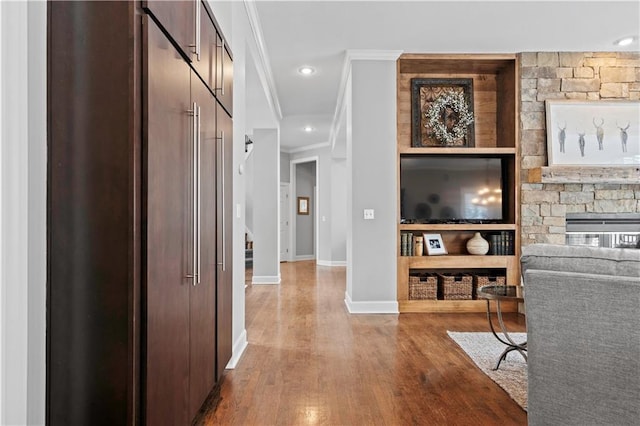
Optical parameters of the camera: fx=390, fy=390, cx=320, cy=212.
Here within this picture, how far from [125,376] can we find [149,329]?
0.48 feet

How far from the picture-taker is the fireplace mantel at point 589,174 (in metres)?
3.97

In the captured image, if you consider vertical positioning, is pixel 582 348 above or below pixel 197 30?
below

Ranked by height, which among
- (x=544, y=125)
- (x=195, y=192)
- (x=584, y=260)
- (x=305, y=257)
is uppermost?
(x=544, y=125)

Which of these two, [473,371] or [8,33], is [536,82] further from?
[8,33]

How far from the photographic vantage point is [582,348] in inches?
59.3

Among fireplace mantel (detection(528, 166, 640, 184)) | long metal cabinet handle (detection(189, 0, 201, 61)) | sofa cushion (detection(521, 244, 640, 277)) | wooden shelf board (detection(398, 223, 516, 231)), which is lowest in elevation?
sofa cushion (detection(521, 244, 640, 277))

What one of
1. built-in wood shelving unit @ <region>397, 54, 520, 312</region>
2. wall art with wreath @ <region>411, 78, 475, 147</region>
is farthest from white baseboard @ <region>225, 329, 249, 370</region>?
wall art with wreath @ <region>411, 78, 475, 147</region>

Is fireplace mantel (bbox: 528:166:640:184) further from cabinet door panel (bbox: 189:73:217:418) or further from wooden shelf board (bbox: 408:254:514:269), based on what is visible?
cabinet door panel (bbox: 189:73:217:418)

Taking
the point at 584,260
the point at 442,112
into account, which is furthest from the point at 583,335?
the point at 442,112

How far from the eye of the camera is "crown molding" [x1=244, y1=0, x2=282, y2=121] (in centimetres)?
324

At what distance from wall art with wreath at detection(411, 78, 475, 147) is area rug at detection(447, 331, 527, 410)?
2127mm

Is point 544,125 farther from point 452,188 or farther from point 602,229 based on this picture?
point 602,229

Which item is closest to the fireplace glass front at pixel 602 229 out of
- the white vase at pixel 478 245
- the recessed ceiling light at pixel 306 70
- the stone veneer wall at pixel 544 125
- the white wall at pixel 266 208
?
the stone veneer wall at pixel 544 125

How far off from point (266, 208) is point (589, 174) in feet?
13.8
